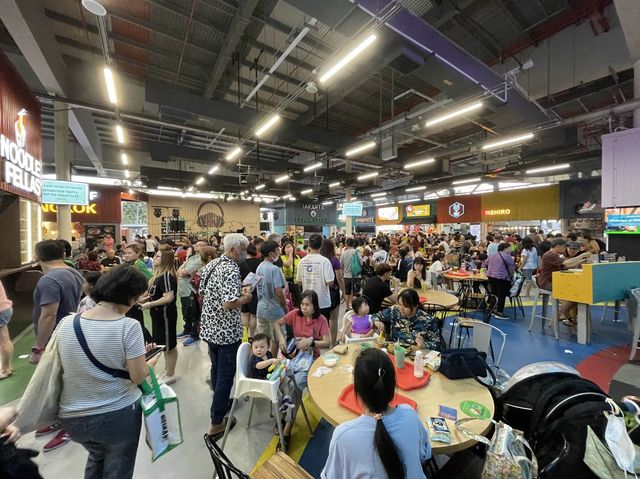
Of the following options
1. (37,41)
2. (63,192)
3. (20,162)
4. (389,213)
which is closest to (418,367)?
(20,162)

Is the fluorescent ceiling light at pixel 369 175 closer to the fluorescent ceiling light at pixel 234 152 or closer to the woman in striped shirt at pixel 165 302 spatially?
the fluorescent ceiling light at pixel 234 152

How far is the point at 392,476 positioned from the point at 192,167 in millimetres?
15734

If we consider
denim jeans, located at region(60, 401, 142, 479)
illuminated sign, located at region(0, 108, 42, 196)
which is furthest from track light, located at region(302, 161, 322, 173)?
denim jeans, located at region(60, 401, 142, 479)

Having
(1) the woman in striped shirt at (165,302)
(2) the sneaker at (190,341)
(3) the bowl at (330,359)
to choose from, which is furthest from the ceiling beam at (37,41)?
(3) the bowl at (330,359)

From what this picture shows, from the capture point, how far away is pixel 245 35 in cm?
529

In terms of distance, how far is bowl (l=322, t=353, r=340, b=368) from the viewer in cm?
221

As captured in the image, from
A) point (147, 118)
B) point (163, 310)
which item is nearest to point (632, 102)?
point (163, 310)

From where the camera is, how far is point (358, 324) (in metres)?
3.13

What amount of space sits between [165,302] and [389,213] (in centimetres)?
1668

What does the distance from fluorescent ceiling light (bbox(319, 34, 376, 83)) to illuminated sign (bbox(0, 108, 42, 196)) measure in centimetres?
451

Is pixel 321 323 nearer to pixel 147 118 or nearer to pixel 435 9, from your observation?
pixel 435 9

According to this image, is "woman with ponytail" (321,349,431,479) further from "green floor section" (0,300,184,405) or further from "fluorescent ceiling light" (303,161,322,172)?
"fluorescent ceiling light" (303,161,322,172)

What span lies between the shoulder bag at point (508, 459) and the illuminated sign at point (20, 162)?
5.90 metres

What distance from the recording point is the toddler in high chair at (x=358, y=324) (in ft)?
10.1
